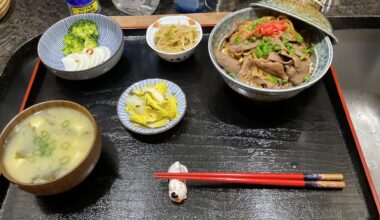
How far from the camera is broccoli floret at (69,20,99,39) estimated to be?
1692mm

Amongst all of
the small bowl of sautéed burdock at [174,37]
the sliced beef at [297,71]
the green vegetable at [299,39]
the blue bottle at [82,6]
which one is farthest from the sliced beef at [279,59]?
the blue bottle at [82,6]

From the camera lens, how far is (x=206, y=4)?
1988 mm

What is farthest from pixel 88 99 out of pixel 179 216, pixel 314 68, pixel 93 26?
pixel 314 68

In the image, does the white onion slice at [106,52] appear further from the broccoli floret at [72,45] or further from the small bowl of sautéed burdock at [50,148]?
the small bowl of sautéed burdock at [50,148]

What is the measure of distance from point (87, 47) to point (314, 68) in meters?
1.12

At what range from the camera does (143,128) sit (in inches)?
53.2

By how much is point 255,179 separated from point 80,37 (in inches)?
45.2

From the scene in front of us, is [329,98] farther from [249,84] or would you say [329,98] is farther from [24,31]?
[24,31]

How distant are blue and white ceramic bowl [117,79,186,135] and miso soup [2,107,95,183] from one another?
0.64 ft

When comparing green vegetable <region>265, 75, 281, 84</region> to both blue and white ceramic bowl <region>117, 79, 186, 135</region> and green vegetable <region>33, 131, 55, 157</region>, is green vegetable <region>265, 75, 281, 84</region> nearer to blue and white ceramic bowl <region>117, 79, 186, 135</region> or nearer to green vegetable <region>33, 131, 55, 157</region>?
blue and white ceramic bowl <region>117, 79, 186, 135</region>

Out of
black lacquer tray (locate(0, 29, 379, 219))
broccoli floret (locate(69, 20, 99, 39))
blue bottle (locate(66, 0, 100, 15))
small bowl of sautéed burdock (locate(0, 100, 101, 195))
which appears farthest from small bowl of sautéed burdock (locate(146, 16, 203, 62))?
small bowl of sautéed burdock (locate(0, 100, 101, 195))

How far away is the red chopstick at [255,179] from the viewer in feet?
3.92

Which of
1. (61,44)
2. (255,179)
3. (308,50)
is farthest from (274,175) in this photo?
(61,44)

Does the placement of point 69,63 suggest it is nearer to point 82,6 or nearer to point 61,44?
point 61,44
